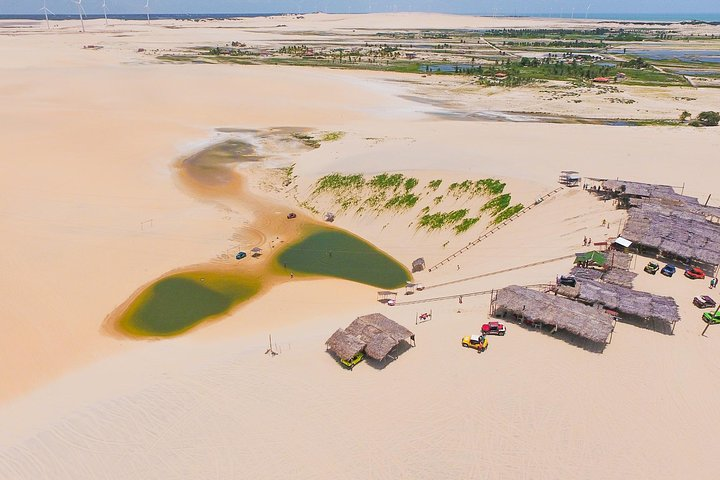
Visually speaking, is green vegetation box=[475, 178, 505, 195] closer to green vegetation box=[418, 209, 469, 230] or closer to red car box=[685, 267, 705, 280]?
green vegetation box=[418, 209, 469, 230]

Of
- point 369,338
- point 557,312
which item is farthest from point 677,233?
point 369,338

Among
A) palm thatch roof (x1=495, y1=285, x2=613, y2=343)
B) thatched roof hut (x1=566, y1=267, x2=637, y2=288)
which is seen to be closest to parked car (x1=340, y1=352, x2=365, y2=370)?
palm thatch roof (x1=495, y1=285, x2=613, y2=343)

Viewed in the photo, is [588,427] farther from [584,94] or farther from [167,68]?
[167,68]

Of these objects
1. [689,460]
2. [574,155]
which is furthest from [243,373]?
[574,155]

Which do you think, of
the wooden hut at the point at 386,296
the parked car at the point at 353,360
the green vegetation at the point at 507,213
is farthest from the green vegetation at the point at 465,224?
the parked car at the point at 353,360

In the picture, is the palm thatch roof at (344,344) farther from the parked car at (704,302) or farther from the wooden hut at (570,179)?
the wooden hut at (570,179)

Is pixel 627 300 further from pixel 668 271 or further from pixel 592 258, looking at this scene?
pixel 668 271
